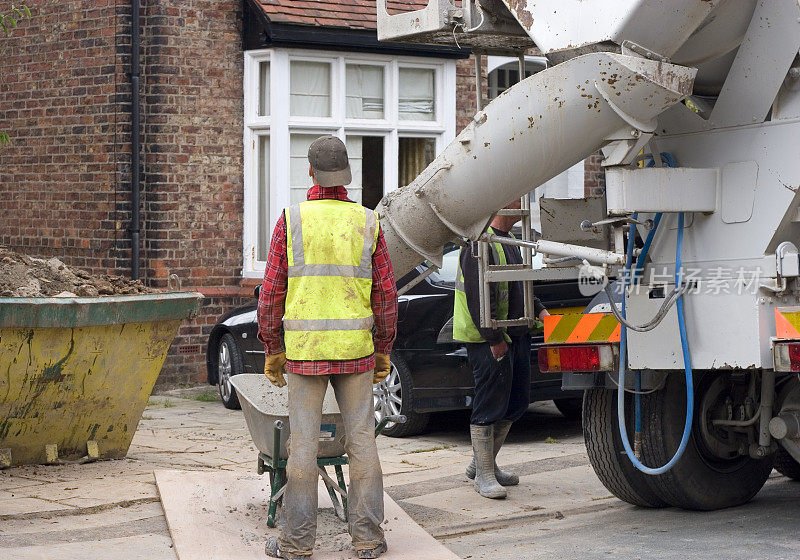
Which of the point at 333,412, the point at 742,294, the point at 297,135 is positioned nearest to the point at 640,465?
the point at 742,294

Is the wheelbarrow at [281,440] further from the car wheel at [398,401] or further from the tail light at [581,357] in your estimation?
the car wheel at [398,401]

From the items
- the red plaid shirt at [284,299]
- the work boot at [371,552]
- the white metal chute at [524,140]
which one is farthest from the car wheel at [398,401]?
the work boot at [371,552]

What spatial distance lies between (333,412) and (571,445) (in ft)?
11.3

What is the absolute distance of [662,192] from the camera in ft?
18.5

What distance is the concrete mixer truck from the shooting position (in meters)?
5.35

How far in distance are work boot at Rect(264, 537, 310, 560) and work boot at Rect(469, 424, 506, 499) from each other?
1801 mm

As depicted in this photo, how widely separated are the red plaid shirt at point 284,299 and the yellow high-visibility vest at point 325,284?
0.10 ft

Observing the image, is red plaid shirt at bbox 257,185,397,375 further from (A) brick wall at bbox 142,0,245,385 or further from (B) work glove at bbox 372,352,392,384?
(A) brick wall at bbox 142,0,245,385

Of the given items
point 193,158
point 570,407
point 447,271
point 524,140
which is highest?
point 193,158

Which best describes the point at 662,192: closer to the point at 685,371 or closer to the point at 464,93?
the point at 685,371

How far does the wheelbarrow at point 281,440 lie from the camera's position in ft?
19.0

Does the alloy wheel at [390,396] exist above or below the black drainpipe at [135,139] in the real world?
below

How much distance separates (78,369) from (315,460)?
2467 millimetres

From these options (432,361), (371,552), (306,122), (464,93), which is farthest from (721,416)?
(464,93)
